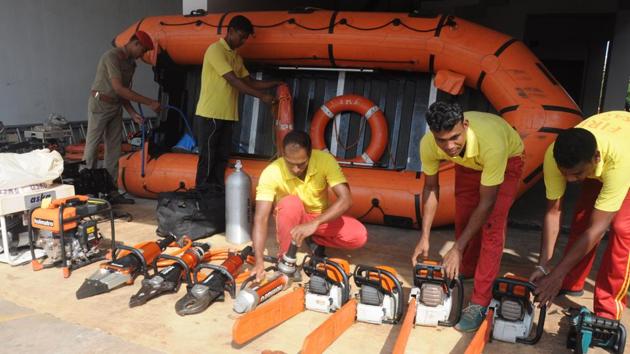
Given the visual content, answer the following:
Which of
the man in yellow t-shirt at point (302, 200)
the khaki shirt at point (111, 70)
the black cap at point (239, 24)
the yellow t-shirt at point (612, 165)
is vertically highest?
the black cap at point (239, 24)

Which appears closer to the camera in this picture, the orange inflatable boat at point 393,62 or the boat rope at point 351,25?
the orange inflatable boat at point 393,62

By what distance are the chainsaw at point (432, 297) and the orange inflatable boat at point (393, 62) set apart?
1.55 meters

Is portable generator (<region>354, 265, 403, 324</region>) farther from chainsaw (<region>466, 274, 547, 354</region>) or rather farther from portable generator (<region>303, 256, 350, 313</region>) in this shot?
chainsaw (<region>466, 274, 547, 354</region>)

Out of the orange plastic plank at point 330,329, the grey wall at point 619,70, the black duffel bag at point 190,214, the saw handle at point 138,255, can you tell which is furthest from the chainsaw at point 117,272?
the grey wall at point 619,70

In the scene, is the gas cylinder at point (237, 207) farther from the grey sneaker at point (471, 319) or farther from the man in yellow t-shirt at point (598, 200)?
the man in yellow t-shirt at point (598, 200)

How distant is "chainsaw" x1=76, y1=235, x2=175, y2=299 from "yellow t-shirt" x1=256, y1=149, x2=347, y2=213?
0.83m

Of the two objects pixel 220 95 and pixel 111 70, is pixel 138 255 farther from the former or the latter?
pixel 111 70

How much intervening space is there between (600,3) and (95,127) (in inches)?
288

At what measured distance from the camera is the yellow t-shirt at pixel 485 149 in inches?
83.6

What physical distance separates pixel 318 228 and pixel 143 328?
111 centimetres

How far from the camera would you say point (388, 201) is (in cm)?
390

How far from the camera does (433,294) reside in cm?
222

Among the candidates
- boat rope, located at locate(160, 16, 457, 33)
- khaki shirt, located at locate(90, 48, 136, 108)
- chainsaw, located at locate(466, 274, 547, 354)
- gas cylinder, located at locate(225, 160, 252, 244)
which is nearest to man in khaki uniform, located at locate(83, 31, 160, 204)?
khaki shirt, located at locate(90, 48, 136, 108)

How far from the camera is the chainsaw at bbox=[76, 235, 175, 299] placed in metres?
2.61
